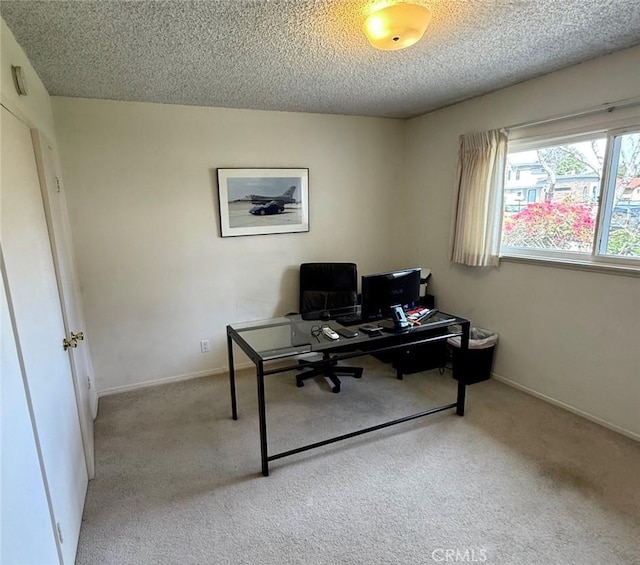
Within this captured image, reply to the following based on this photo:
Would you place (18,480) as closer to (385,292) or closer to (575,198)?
(385,292)

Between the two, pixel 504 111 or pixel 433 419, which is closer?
pixel 433 419

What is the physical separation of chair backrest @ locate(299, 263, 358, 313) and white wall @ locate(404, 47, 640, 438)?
999 millimetres

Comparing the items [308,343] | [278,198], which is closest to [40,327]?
[308,343]

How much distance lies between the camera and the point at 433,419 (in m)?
2.75

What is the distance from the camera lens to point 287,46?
210 centimetres

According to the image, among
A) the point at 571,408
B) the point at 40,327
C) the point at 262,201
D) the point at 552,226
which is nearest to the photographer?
the point at 40,327

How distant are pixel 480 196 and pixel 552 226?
62cm

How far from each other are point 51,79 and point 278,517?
3.09 m

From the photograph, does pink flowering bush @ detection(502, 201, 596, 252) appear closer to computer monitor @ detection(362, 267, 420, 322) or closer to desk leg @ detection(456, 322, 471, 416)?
desk leg @ detection(456, 322, 471, 416)

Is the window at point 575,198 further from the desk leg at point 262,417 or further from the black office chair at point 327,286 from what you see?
the desk leg at point 262,417

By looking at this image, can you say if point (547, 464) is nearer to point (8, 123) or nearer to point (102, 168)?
point (8, 123)

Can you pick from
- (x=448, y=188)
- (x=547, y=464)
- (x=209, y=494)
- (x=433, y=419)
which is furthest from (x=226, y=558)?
(x=448, y=188)

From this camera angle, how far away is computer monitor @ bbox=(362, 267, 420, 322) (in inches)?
97.0

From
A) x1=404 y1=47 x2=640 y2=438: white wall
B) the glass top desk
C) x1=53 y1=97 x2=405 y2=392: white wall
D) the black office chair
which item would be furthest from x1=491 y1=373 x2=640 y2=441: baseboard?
x1=53 y1=97 x2=405 y2=392: white wall
